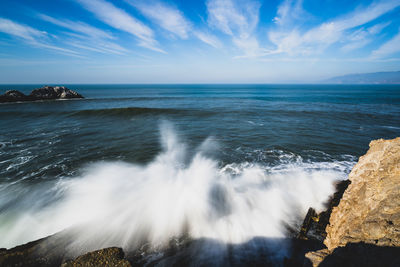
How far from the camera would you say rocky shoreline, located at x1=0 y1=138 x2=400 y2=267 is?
2.96 meters

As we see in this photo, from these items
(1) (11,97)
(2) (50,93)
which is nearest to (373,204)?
(1) (11,97)

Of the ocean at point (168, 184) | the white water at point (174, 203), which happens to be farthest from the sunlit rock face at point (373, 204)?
the white water at point (174, 203)

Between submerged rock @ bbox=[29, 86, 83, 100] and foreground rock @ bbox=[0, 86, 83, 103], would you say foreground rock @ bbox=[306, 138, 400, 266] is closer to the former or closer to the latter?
foreground rock @ bbox=[0, 86, 83, 103]

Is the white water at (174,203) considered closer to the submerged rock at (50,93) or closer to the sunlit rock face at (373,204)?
the sunlit rock face at (373,204)

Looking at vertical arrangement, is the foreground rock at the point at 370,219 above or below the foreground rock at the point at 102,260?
above

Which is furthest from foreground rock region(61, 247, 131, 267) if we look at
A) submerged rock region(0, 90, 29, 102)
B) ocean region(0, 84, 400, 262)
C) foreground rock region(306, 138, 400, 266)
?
submerged rock region(0, 90, 29, 102)

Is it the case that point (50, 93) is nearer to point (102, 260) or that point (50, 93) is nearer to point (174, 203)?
point (174, 203)

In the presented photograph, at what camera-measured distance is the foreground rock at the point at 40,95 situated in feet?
141

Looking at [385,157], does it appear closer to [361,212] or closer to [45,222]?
[361,212]

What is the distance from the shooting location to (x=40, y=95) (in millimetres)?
49688

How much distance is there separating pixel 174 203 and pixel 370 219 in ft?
20.4

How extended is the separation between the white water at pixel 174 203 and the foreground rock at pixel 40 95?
5596 centimetres

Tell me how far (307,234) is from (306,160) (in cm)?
690

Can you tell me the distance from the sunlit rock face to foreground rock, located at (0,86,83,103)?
67.3m
